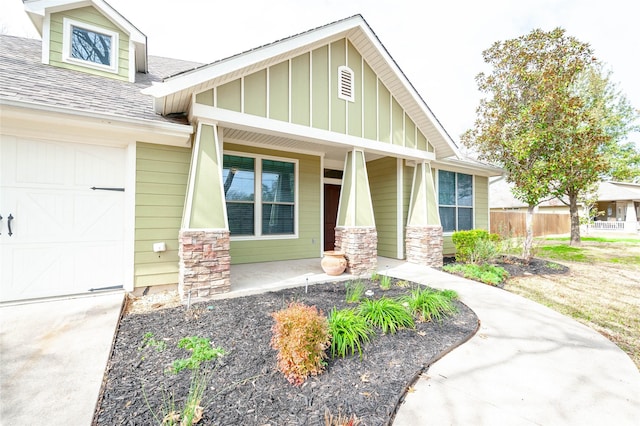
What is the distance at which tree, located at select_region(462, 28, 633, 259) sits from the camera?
669 centimetres

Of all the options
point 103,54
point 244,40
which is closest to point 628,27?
point 244,40

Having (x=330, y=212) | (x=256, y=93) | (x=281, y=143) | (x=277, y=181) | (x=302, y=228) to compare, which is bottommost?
(x=302, y=228)

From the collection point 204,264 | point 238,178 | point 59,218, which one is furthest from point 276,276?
point 59,218

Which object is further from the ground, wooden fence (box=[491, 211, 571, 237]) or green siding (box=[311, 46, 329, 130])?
green siding (box=[311, 46, 329, 130])

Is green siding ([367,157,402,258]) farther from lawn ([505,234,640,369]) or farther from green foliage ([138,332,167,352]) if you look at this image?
green foliage ([138,332,167,352])

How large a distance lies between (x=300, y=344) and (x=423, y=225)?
5566 mm

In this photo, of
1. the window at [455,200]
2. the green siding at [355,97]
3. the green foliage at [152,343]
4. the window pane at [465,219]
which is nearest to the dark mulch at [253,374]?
the green foliage at [152,343]

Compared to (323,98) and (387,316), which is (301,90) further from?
(387,316)

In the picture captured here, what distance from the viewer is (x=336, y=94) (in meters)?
5.64

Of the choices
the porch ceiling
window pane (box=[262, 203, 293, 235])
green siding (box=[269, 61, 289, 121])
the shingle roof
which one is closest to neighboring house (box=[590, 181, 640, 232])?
the porch ceiling

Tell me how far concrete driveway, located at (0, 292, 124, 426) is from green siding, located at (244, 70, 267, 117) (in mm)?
3692

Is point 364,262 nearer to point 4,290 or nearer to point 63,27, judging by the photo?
point 4,290

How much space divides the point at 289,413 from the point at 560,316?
171 inches

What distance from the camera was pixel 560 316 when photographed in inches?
155
